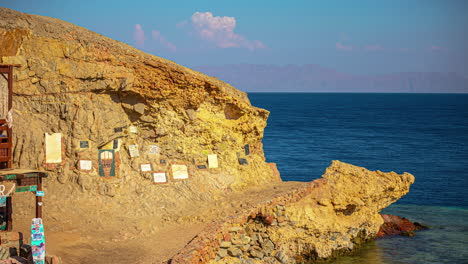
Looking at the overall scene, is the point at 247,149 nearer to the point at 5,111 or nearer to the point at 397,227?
the point at 397,227

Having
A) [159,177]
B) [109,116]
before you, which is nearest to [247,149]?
[159,177]

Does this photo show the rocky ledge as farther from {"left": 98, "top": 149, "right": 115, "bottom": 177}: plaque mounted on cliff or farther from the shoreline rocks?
{"left": 98, "top": 149, "right": 115, "bottom": 177}: plaque mounted on cliff

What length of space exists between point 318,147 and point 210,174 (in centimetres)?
3570

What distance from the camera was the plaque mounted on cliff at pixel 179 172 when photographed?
20.2 metres

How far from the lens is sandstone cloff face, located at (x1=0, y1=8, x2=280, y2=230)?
18.6m

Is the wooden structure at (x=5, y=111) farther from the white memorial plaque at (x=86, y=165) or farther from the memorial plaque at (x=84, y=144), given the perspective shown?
the white memorial plaque at (x=86, y=165)

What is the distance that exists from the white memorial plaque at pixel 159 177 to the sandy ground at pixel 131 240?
180 cm

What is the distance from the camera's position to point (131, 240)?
56.0 feet

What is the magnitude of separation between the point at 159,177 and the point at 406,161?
32.2 meters

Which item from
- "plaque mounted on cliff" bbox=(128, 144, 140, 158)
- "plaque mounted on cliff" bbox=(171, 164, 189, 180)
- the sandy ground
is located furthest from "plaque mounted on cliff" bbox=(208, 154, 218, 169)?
"plaque mounted on cliff" bbox=(128, 144, 140, 158)

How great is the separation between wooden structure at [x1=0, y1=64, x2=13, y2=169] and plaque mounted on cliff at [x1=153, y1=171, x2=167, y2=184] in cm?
567

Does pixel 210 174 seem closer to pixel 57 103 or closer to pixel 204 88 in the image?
pixel 204 88

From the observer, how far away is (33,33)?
19.1m

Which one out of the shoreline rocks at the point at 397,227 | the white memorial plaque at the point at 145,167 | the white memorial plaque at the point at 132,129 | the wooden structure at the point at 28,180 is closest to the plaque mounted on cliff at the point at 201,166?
the white memorial plaque at the point at 145,167
